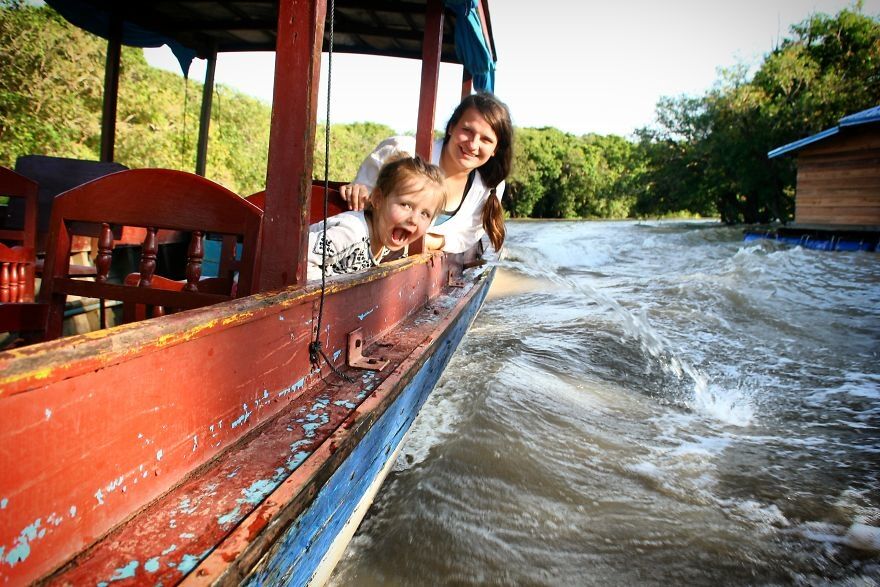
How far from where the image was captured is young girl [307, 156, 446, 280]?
212 cm

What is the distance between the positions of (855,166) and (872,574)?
1652 centimetres

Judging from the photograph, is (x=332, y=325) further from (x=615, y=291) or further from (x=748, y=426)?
(x=615, y=291)

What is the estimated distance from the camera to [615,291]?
8516 mm

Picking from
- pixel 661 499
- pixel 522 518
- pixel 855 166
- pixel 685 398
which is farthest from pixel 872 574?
pixel 855 166

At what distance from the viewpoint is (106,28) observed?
451 cm

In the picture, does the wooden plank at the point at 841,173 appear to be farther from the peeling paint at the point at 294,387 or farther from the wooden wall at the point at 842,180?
the peeling paint at the point at 294,387

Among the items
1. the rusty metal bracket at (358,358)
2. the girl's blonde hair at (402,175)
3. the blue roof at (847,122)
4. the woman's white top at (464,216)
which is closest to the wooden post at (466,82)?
the woman's white top at (464,216)

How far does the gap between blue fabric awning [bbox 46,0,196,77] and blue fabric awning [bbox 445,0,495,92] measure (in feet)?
9.42

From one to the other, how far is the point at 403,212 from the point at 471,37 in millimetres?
2009

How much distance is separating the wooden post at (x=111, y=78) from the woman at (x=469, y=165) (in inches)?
105

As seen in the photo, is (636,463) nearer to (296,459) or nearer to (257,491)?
(296,459)

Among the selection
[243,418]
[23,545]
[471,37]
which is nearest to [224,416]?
[243,418]

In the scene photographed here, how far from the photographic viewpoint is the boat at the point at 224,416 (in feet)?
2.47

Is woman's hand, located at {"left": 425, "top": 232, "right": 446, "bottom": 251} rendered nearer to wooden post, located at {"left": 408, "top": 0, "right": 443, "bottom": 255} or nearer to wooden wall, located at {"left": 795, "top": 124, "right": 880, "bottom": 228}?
wooden post, located at {"left": 408, "top": 0, "right": 443, "bottom": 255}
